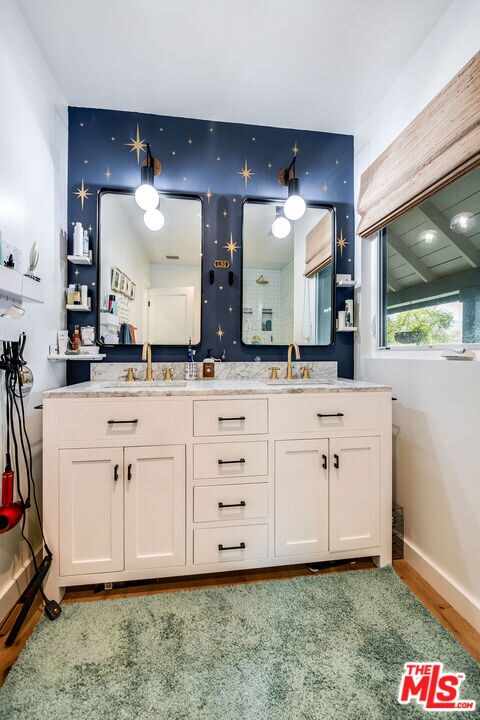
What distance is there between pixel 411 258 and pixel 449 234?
1.01ft

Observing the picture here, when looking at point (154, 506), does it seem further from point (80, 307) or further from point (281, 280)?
point (281, 280)

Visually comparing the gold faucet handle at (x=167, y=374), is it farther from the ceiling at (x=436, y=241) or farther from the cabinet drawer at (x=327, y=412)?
the ceiling at (x=436, y=241)

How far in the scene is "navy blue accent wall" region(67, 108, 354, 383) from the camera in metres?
2.04

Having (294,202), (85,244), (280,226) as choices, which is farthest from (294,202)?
(85,244)

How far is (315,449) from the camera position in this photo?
1.62m

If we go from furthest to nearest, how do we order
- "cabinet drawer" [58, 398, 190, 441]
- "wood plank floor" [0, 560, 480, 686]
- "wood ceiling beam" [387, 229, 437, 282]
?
"wood ceiling beam" [387, 229, 437, 282], "cabinet drawer" [58, 398, 190, 441], "wood plank floor" [0, 560, 480, 686]

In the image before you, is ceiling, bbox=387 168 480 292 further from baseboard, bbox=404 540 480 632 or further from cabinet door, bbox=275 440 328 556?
baseboard, bbox=404 540 480 632

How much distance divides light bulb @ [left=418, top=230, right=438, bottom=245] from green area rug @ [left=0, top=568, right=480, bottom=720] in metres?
1.66

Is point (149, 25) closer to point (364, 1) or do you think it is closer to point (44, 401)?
point (364, 1)

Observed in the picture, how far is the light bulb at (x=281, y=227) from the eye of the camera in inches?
85.6

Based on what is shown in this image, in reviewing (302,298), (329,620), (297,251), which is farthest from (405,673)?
(297,251)

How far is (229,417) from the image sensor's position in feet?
5.07

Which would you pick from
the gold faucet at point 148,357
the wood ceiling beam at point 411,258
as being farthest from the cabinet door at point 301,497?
the wood ceiling beam at point 411,258
